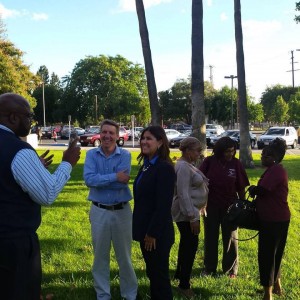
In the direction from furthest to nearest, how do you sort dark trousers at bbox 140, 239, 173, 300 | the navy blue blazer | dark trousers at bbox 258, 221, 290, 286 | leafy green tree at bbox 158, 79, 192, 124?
leafy green tree at bbox 158, 79, 192, 124, dark trousers at bbox 258, 221, 290, 286, dark trousers at bbox 140, 239, 173, 300, the navy blue blazer

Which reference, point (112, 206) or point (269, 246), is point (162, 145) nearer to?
point (112, 206)

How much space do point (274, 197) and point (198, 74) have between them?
6031 millimetres

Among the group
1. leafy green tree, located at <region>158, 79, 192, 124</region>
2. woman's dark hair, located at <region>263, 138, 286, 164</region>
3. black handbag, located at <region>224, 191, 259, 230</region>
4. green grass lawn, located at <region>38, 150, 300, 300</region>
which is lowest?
green grass lawn, located at <region>38, 150, 300, 300</region>

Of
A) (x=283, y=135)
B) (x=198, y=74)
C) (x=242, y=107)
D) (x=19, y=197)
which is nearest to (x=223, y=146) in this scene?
(x=19, y=197)

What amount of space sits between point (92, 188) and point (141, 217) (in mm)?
721

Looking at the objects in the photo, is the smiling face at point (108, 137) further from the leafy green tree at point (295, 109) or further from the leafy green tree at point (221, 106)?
the leafy green tree at point (221, 106)

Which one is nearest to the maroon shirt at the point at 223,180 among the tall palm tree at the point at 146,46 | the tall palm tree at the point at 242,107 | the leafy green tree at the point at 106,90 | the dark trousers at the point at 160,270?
the dark trousers at the point at 160,270

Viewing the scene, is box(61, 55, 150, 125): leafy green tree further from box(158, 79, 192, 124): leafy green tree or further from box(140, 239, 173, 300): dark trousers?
box(140, 239, 173, 300): dark trousers

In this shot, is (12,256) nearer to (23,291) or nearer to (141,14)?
(23,291)

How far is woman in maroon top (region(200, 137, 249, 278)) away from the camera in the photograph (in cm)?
497

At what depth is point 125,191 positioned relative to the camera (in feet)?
13.6

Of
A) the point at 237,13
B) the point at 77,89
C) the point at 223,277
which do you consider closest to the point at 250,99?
the point at 77,89

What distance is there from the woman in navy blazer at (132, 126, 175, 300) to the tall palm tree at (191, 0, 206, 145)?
5.96 m

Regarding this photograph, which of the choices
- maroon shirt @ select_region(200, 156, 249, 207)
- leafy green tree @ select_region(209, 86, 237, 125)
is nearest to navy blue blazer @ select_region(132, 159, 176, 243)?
maroon shirt @ select_region(200, 156, 249, 207)
